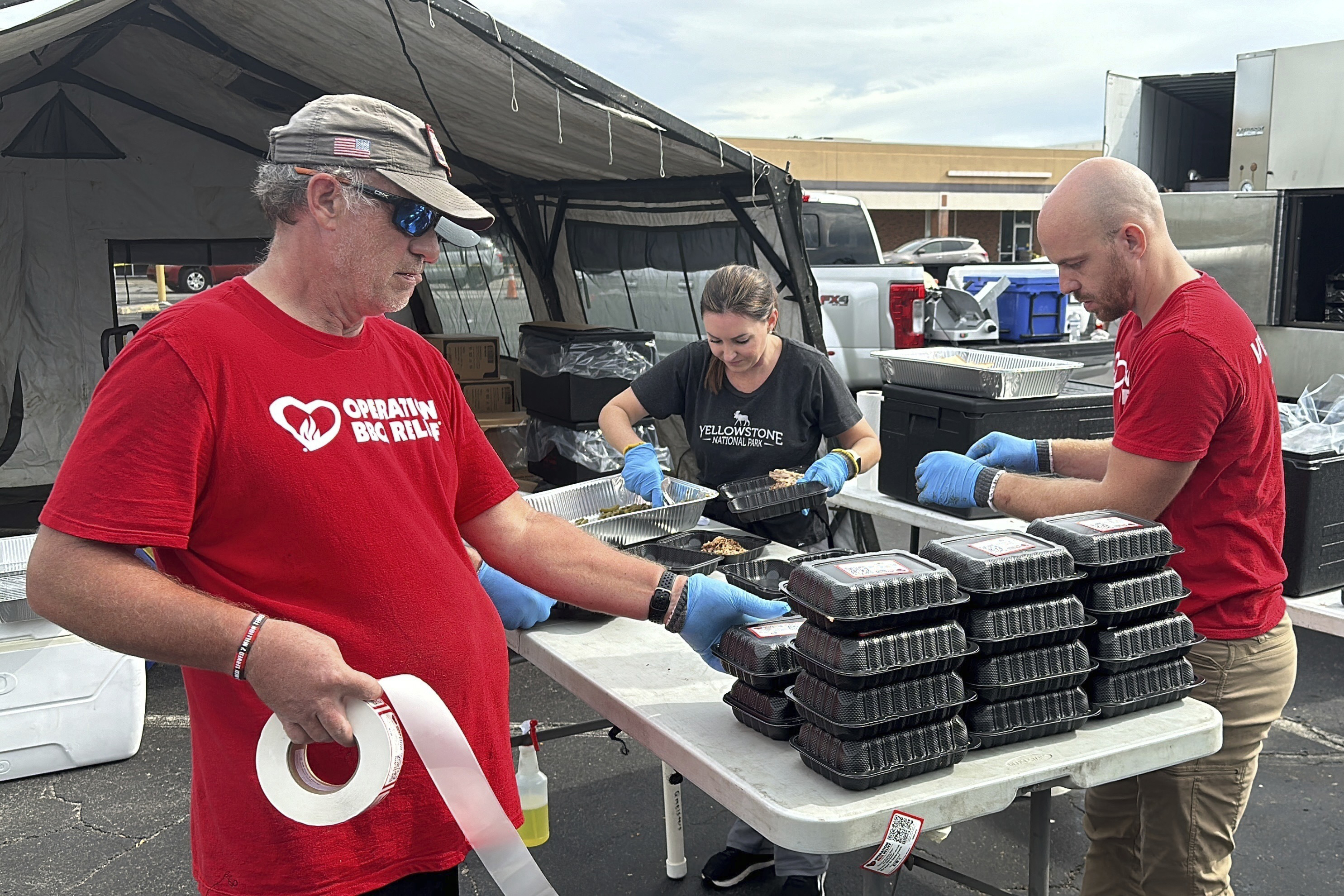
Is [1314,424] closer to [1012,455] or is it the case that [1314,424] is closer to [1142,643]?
[1012,455]

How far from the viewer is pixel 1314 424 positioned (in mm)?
3719

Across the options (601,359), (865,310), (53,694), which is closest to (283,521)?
(53,694)

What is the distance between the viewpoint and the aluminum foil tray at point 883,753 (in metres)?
1.79

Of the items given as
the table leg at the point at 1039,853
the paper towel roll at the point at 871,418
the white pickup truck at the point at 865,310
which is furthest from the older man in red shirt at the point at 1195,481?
the white pickup truck at the point at 865,310

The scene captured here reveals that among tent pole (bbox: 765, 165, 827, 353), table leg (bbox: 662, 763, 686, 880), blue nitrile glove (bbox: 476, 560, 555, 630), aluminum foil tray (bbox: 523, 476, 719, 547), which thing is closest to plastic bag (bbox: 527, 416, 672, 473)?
tent pole (bbox: 765, 165, 827, 353)

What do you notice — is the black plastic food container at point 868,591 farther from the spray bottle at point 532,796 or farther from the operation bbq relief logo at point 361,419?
the spray bottle at point 532,796

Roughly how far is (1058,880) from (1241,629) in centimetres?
158

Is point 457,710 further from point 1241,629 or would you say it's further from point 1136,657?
point 1241,629

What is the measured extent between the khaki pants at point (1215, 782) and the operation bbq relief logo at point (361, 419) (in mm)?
1796

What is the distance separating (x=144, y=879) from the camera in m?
3.53

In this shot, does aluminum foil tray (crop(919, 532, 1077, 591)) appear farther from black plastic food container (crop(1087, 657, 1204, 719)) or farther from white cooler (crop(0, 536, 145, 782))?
white cooler (crop(0, 536, 145, 782))

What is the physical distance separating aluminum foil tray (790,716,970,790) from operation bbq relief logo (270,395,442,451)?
2.98 ft

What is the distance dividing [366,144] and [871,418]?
438cm

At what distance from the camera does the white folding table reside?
177 cm
